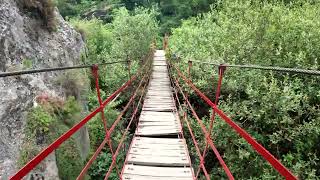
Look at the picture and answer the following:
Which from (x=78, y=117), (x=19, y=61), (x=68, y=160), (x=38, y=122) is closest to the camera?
(x=38, y=122)

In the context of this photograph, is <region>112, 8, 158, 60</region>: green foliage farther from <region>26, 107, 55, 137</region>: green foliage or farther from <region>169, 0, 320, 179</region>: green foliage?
<region>26, 107, 55, 137</region>: green foliage

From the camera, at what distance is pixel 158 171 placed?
414 centimetres

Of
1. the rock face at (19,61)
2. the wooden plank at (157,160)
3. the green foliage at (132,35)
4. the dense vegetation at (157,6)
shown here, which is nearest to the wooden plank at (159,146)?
the wooden plank at (157,160)

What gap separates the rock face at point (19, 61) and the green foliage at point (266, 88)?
3520 millimetres

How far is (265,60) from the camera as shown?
782cm

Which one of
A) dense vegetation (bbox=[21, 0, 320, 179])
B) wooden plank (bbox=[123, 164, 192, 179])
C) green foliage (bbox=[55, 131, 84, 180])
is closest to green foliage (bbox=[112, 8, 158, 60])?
dense vegetation (bbox=[21, 0, 320, 179])

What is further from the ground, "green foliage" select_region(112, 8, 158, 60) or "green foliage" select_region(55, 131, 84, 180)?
"green foliage" select_region(112, 8, 158, 60)

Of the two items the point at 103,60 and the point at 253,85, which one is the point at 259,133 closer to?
the point at 253,85

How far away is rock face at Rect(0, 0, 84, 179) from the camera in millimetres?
3854

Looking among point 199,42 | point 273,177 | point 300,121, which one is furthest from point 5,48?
point 199,42

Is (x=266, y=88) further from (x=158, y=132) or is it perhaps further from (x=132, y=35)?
(x=132, y=35)

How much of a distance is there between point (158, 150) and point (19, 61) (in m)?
2.71

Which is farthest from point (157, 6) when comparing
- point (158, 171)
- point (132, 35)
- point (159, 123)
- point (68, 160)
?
point (158, 171)

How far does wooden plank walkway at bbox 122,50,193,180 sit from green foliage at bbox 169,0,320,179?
1111 mm
